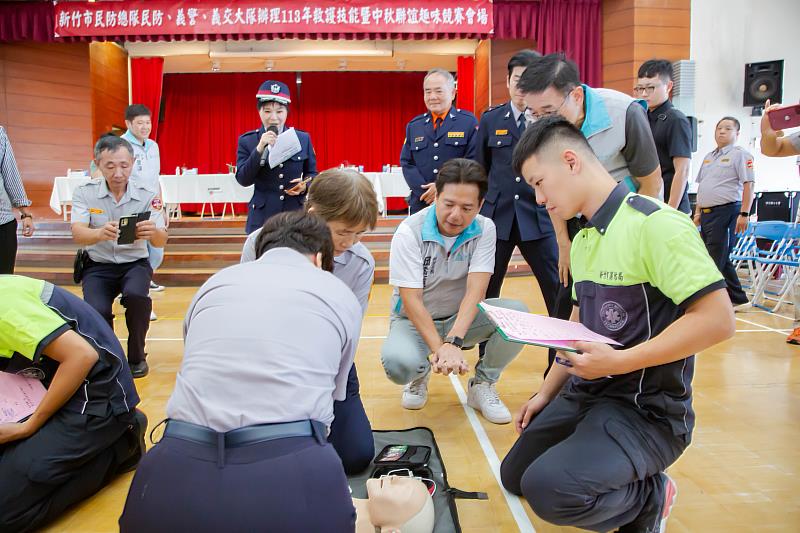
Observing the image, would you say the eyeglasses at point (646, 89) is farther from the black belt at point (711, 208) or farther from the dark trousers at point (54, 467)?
the dark trousers at point (54, 467)

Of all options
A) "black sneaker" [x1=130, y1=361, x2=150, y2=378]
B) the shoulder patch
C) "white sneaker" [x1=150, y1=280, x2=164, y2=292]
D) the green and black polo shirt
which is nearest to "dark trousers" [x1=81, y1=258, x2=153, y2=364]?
"black sneaker" [x1=130, y1=361, x2=150, y2=378]

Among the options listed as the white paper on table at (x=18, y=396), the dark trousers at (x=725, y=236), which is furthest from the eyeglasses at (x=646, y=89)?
the white paper on table at (x=18, y=396)

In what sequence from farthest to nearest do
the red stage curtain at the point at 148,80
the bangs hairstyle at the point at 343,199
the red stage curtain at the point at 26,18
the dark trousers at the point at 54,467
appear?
the red stage curtain at the point at 148,80 → the red stage curtain at the point at 26,18 → the bangs hairstyle at the point at 343,199 → the dark trousers at the point at 54,467

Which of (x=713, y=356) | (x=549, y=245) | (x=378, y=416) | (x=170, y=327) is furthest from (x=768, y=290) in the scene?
(x=170, y=327)

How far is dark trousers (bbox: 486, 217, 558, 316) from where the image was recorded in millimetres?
2670

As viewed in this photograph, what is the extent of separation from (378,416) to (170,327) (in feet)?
7.78

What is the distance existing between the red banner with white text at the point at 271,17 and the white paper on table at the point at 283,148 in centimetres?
565

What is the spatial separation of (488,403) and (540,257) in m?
0.72

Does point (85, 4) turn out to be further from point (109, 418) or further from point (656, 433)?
point (656, 433)

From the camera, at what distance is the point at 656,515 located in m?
1.43

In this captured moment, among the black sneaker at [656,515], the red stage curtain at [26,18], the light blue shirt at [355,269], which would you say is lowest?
the black sneaker at [656,515]

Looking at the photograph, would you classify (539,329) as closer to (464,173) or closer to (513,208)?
(464,173)

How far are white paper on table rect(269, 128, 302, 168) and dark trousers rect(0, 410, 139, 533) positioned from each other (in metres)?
1.79

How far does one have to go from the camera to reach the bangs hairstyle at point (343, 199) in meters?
1.78
